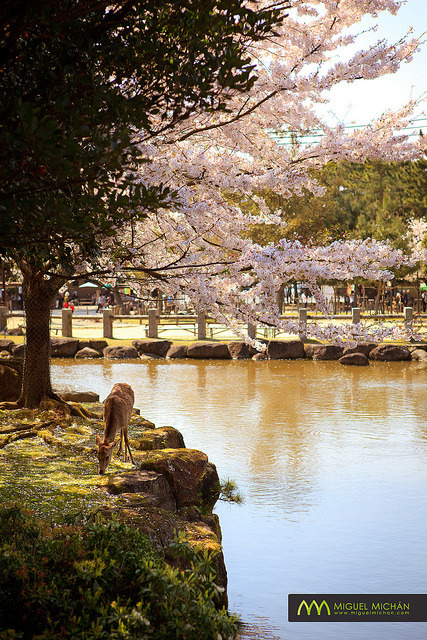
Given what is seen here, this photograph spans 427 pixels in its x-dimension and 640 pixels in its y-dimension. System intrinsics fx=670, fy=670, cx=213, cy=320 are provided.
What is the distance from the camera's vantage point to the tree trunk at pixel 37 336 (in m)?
10.7

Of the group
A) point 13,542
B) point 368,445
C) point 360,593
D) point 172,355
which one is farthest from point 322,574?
point 172,355

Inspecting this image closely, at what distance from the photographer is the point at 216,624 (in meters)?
4.66

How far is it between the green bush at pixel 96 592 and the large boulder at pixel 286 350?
18.7m

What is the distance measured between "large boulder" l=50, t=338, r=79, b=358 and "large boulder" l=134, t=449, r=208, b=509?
630 inches

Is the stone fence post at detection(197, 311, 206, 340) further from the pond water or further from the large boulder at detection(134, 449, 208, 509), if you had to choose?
the large boulder at detection(134, 449, 208, 509)

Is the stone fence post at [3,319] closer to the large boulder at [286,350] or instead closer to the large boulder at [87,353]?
the large boulder at [87,353]

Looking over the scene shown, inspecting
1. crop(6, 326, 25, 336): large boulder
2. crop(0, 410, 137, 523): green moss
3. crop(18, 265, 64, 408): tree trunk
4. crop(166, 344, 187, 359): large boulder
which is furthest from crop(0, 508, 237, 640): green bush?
crop(6, 326, 25, 336): large boulder

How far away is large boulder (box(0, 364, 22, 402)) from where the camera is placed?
1191cm

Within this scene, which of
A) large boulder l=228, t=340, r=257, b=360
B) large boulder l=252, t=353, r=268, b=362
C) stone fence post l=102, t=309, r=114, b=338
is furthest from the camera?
stone fence post l=102, t=309, r=114, b=338

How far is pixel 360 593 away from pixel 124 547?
2.98 m

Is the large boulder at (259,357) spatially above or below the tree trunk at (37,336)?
below

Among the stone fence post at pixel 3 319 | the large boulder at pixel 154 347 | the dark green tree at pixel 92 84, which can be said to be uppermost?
the dark green tree at pixel 92 84

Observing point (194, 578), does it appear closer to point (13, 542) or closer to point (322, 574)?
point (13, 542)

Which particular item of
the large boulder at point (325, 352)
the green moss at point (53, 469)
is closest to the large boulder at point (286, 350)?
the large boulder at point (325, 352)
